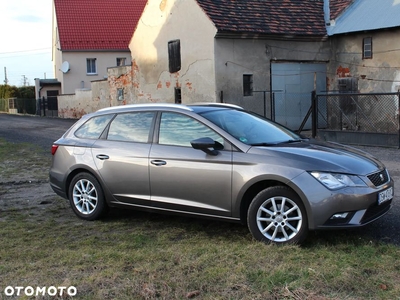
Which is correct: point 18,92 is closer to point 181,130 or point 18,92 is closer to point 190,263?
point 181,130

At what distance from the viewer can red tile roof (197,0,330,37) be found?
20.1 meters

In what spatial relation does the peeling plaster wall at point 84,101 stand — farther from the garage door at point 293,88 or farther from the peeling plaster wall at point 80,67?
the garage door at point 293,88

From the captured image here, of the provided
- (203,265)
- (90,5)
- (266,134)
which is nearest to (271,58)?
(266,134)

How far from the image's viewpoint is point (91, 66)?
4106cm

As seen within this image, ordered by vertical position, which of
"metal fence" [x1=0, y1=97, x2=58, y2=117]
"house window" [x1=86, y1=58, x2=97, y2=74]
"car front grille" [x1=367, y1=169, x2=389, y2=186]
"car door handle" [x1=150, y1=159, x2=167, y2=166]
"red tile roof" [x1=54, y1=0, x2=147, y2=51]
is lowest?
"car front grille" [x1=367, y1=169, x2=389, y2=186]

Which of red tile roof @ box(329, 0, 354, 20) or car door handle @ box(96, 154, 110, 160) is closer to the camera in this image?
car door handle @ box(96, 154, 110, 160)

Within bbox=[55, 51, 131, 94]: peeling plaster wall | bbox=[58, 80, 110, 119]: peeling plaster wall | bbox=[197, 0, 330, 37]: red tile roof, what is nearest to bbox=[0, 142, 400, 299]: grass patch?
bbox=[197, 0, 330, 37]: red tile roof

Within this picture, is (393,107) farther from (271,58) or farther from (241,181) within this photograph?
(241,181)

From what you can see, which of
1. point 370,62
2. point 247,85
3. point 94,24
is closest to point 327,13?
point 370,62

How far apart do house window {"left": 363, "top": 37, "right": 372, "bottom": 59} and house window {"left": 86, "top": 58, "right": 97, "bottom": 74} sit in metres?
24.8

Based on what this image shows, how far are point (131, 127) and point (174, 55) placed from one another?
16.0 metres

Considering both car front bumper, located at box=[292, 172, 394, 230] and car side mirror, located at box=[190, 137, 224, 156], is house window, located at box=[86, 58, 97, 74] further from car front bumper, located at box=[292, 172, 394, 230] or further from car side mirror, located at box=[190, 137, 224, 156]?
car front bumper, located at box=[292, 172, 394, 230]

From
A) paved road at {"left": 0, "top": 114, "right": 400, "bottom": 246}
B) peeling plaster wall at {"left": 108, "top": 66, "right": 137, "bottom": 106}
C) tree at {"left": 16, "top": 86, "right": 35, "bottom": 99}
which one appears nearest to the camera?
paved road at {"left": 0, "top": 114, "right": 400, "bottom": 246}

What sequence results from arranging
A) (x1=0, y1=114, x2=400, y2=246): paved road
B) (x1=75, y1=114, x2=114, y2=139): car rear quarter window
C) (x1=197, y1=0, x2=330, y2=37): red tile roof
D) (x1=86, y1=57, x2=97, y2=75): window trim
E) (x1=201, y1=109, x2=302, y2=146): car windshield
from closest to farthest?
(x1=0, y1=114, x2=400, y2=246): paved road, (x1=201, y1=109, x2=302, y2=146): car windshield, (x1=75, y1=114, x2=114, y2=139): car rear quarter window, (x1=197, y1=0, x2=330, y2=37): red tile roof, (x1=86, y1=57, x2=97, y2=75): window trim
